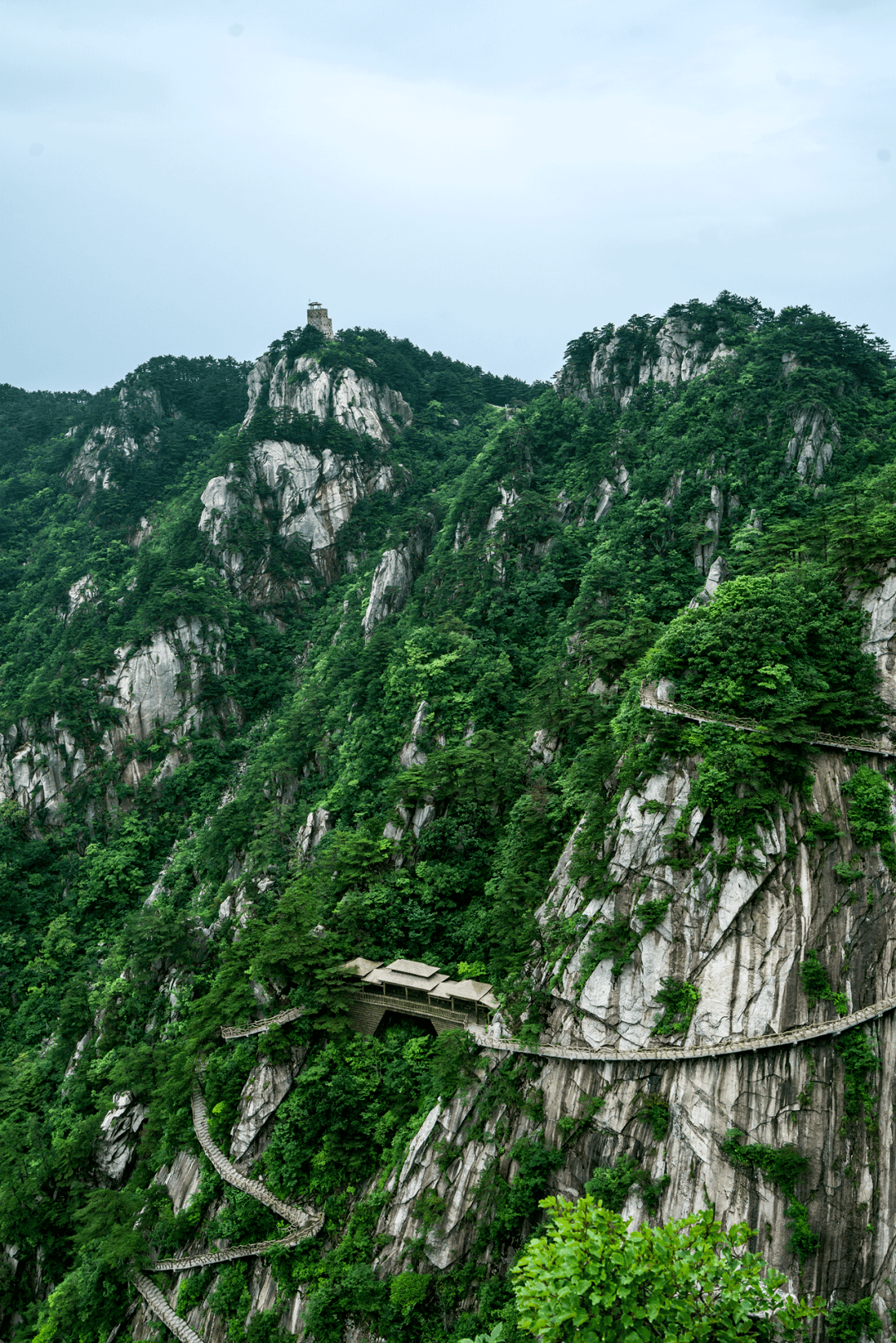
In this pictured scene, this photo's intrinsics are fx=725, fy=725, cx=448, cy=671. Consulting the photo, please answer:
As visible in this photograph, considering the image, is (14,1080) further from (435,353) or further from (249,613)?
(435,353)

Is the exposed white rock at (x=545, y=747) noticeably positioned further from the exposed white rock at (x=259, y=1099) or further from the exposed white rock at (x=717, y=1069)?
the exposed white rock at (x=259, y=1099)

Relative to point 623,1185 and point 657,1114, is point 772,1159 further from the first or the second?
point 623,1185

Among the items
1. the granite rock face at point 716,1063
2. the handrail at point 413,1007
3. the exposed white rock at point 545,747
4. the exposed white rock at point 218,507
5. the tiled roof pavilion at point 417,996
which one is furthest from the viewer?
the exposed white rock at point 218,507

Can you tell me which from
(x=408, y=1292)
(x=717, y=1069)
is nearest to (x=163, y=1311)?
(x=408, y=1292)

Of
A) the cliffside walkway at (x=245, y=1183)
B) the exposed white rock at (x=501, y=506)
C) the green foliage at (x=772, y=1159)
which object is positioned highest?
the exposed white rock at (x=501, y=506)

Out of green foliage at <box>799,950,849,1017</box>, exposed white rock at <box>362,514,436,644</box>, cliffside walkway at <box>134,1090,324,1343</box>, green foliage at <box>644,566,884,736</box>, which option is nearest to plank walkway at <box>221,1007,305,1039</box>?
cliffside walkway at <box>134,1090,324,1343</box>

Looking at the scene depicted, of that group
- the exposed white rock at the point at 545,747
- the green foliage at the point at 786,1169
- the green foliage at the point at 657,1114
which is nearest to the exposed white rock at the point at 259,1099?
the green foliage at the point at 657,1114

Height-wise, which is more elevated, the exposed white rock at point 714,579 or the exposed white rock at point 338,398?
the exposed white rock at point 338,398

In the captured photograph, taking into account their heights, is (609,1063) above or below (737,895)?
below

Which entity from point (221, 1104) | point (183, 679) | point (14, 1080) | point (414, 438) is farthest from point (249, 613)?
point (221, 1104)
